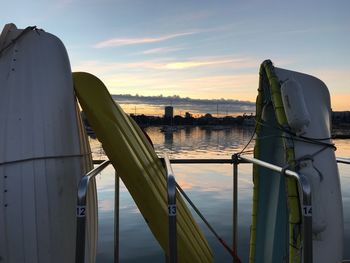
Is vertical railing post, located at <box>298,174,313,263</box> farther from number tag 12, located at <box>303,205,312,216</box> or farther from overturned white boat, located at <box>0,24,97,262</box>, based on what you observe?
overturned white boat, located at <box>0,24,97,262</box>

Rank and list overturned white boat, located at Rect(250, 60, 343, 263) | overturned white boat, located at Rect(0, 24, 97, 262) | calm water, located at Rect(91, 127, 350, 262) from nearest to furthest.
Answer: overturned white boat, located at Rect(0, 24, 97, 262) → overturned white boat, located at Rect(250, 60, 343, 263) → calm water, located at Rect(91, 127, 350, 262)

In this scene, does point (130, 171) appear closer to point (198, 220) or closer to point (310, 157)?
point (310, 157)

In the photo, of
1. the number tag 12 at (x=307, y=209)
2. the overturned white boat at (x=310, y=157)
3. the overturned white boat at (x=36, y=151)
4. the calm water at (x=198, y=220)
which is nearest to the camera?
the number tag 12 at (x=307, y=209)

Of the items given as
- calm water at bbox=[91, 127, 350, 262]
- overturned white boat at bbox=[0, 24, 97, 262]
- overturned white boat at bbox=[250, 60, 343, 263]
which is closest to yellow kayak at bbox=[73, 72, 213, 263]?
overturned white boat at bbox=[0, 24, 97, 262]

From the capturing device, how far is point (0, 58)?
2.77m

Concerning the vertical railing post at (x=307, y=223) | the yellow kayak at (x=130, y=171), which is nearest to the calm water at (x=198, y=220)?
the yellow kayak at (x=130, y=171)

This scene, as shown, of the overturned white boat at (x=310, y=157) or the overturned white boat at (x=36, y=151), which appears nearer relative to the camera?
the overturned white boat at (x=36, y=151)

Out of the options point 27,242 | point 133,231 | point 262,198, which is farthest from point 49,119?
point 133,231

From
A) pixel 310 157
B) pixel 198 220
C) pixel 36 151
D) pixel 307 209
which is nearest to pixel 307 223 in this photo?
pixel 307 209

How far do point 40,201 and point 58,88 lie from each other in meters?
0.79

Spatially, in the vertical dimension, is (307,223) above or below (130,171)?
below

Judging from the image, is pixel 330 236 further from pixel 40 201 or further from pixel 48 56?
pixel 48 56

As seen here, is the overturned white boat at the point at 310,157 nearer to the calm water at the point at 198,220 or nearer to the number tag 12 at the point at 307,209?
the number tag 12 at the point at 307,209

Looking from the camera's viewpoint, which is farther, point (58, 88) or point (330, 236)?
point (330, 236)
